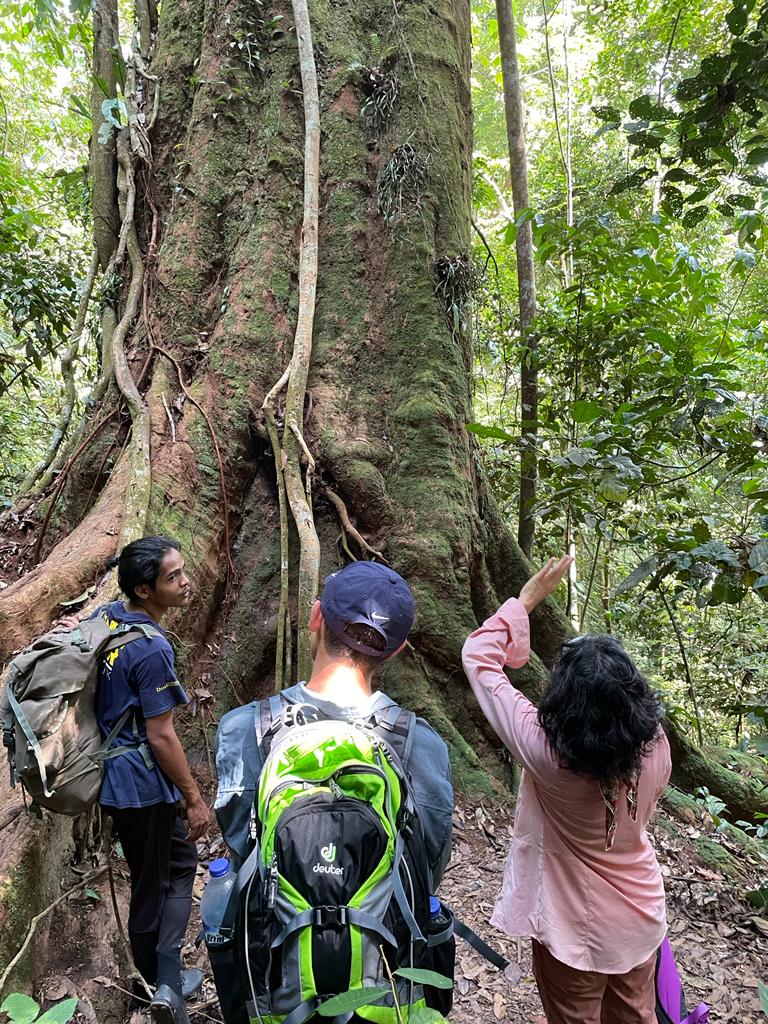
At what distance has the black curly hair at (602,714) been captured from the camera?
5.28 ft

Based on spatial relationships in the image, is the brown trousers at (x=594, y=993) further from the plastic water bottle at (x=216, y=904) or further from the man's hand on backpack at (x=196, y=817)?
the man's hand on backpack at (x=196, y=817)

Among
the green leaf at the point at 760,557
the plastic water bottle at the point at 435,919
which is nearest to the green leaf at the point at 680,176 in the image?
the green leaf at the point at 760,557

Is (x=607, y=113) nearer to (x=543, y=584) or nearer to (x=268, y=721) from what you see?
(x=543, y=584)

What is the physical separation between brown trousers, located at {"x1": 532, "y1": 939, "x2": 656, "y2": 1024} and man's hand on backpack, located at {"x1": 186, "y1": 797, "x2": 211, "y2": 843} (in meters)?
1.29

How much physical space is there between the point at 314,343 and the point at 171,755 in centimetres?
270

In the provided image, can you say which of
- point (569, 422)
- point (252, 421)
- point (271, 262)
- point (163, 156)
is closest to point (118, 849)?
point (252, 421)

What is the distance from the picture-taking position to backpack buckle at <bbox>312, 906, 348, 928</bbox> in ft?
4.18

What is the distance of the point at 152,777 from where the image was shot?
2.33 meters

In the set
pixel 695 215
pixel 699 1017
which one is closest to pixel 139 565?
pixel 699 1017

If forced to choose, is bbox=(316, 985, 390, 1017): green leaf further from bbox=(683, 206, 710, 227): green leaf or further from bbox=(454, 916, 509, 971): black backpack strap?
bbox=(683, 206, 710, 227): green leaf

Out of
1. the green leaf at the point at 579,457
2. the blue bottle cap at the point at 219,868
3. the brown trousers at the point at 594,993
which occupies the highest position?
the green leaf at the point at 579,457

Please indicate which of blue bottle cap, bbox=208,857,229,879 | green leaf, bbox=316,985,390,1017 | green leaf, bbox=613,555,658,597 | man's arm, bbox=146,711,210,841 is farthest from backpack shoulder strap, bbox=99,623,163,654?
green leaf, bbox=613,555,658,597

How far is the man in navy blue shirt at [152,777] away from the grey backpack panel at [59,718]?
0.05 meters

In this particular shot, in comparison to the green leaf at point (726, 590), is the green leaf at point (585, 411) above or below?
above
